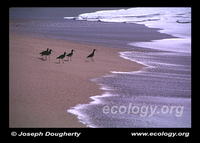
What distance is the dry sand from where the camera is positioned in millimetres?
4945

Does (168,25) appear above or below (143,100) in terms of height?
above

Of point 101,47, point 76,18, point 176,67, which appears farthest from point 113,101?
point 76,18

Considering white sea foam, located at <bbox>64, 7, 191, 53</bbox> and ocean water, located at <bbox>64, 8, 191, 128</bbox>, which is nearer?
ocean water, located at <bbox>64, 8, 191, 128</bbox>

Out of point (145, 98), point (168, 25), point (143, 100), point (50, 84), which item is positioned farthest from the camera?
point (168, 25)

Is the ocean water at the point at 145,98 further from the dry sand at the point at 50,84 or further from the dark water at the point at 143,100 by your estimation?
the dry sand at the point at 50,84

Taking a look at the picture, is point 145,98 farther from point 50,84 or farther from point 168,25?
point 168,25

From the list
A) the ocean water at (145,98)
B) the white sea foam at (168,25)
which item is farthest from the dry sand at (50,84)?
the white sea foam at (168,25)

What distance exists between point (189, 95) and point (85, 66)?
319 cm

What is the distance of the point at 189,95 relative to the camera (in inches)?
254

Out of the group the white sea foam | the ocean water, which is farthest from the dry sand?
the white sea foam

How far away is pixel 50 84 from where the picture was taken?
256 inches

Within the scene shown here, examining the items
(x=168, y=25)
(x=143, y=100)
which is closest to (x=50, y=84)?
(x=143, y=100)

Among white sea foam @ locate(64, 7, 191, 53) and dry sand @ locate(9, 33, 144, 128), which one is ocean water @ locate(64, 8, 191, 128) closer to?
dry sand @ locate(9, 33, 144, 128)
